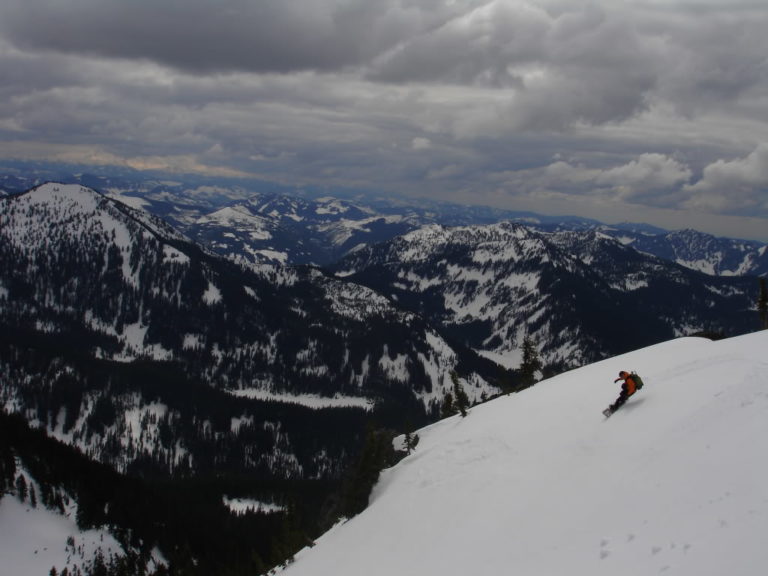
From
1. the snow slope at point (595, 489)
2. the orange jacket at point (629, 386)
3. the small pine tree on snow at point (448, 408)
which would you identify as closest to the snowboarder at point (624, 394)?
the orange jacket at point (629, 386)

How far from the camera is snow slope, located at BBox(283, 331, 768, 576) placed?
64.2 ft

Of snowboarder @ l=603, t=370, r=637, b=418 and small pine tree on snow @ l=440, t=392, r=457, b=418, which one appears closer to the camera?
snowboarder @ l=603, t=370, r=637, b=418

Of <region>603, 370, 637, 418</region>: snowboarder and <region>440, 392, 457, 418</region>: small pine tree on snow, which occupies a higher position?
<region>603, 370, 637, 418</region>: snowboarder

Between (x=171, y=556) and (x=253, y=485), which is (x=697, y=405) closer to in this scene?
(x=171, y=556)

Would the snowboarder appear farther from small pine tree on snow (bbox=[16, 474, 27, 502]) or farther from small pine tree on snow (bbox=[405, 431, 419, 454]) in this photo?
small pine tree on snow (bbox=[16, 474, 27, 502])

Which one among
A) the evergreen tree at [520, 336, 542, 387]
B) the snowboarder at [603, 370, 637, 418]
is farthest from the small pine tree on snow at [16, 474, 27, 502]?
the snowboarder at [603, 370, 637, 418]

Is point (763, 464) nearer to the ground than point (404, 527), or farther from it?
farther from it

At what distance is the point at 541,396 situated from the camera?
49938 millimetres

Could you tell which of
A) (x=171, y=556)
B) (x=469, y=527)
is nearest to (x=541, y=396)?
(x=469, y=527)

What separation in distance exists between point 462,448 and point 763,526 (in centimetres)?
2825

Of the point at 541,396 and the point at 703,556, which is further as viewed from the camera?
the point at 541,396

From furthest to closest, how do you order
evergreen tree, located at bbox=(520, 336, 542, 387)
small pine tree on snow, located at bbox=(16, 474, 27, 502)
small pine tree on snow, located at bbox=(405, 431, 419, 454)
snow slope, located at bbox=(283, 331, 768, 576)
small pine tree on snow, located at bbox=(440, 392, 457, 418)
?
small pine tree on snow, located at bbox=(16, 474, 27, 502), small pine tree on snow, located at bbox=(440, 392, 457, 418), evergreen tree, located at bbox=(520, 336, 542, 387), small pine tree on snow, located at bbox=(405, 431, 419, 454), snow slope, located at bbox=(283, 331, 768, 576)

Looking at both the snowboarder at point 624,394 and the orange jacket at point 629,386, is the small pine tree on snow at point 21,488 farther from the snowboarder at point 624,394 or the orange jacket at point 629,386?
the orange jacket at point 629,386

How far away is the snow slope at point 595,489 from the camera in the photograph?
19562mm
